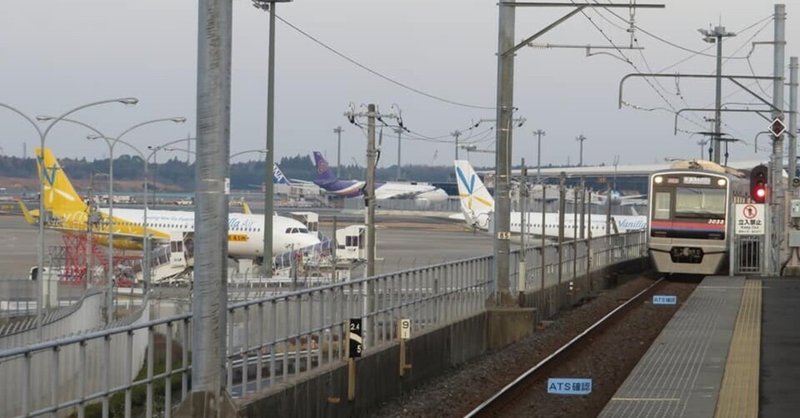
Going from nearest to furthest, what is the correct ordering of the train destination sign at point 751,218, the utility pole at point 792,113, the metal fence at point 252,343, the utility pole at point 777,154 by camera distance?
the metal fence at point 252,343 < the train destination sign at point 751,218 < the utility pole at point 777,154 < the utility pole at point 792,113

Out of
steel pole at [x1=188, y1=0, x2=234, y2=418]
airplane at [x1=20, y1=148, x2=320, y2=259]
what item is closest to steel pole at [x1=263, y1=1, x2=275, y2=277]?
airplane at [x1=20, y1=148, x2=320, y2=259]

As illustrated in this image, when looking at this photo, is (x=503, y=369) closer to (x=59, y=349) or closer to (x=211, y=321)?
(x=211, y=321)

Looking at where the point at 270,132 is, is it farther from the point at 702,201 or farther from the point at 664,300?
the point at 664,300

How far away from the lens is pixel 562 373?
23.0 metres

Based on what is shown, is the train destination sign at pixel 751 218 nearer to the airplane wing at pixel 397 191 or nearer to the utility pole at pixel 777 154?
the utility pole at pixel 777 154

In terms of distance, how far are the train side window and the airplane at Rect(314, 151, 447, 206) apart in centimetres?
11218

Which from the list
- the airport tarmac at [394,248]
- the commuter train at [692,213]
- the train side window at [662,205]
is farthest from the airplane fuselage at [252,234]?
the commuter train at [692,213]

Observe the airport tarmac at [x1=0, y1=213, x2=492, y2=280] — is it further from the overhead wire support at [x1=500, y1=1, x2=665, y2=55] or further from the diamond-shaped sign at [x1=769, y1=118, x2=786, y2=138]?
the overhead wire support at [x1=500, y1=1, x2=665, y2=55]

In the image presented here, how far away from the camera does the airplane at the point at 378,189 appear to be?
164m

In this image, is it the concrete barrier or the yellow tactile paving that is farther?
the yellow tactile paving

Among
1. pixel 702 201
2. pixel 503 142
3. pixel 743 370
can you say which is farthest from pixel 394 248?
pixel 743 370

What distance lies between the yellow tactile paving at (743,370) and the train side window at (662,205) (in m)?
10.7

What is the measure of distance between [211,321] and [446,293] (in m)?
11.7

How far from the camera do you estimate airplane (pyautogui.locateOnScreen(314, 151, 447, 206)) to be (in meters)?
164
